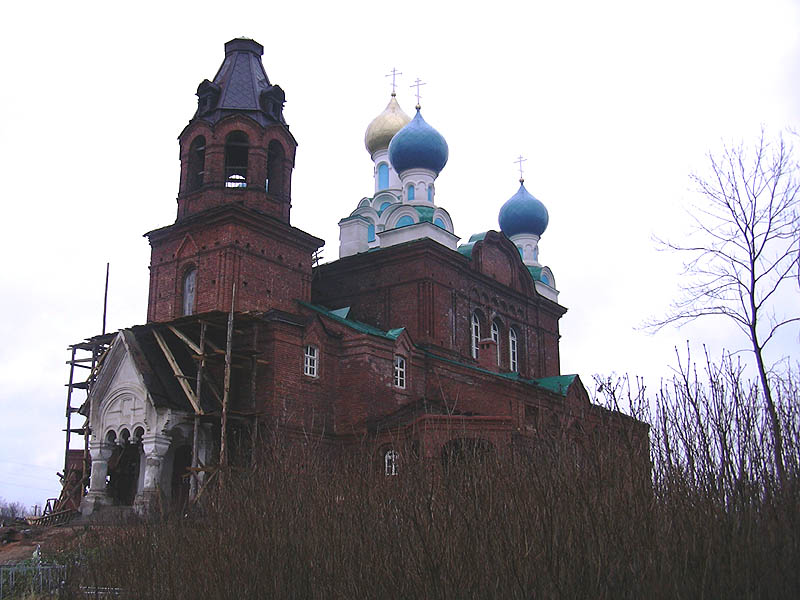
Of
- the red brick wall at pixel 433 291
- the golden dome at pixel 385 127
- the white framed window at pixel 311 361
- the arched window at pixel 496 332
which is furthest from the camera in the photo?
the golden dome at pixel 385 127

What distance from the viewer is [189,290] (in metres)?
20.8

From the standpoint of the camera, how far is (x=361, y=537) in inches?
332

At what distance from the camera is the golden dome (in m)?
30.4

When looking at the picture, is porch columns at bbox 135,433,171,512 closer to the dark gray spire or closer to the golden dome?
the dark gray spire

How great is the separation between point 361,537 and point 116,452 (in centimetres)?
1252

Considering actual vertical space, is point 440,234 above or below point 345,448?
above

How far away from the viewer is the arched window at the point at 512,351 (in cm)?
2674

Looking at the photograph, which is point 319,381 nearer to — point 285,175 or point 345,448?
point 345,448

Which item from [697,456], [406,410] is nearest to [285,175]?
[406,410]

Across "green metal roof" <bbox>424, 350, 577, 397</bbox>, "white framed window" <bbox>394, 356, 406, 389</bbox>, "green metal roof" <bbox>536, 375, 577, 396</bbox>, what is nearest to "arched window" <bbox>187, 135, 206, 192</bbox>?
"white framed window" <bbox>394, 356, 406, 389</bbox>

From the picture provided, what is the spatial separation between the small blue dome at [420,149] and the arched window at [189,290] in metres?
8.14

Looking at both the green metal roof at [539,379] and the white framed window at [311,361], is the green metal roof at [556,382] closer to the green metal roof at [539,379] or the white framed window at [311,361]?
the green metal roof at [539,379]

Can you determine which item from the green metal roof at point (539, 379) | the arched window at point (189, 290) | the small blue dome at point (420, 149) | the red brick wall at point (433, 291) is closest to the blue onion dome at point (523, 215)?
the red brick wall at point (433, 291)

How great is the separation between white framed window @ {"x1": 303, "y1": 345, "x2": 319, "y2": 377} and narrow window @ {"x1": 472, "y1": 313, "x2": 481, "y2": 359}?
6431 mm
